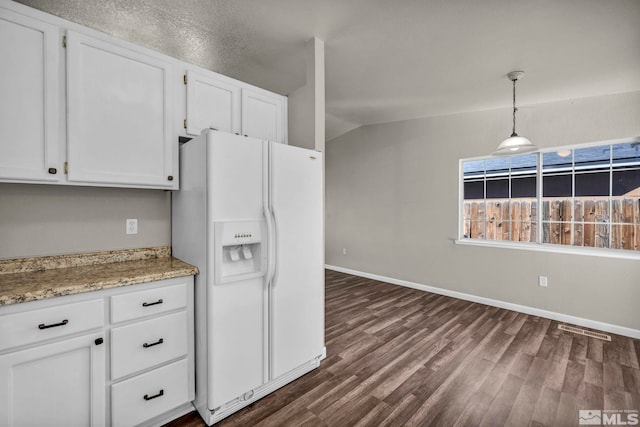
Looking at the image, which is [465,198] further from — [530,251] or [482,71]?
[482,71]

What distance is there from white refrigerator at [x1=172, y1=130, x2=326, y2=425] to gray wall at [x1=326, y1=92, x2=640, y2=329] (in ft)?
8.98

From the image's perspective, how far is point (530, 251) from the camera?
11.9 ft

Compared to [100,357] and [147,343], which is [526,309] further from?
[100,357]

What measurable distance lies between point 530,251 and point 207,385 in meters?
3.86

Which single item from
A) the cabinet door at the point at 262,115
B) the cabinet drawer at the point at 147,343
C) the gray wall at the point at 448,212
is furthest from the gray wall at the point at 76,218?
the gray wall at the point at 448,212

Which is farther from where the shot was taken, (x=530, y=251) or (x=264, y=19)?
(x=530, y=251)

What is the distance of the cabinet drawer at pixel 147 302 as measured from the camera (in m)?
1.58

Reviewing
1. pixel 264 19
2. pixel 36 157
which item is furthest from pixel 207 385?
pixel 264 19

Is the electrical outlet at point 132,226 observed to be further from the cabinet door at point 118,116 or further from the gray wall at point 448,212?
the gray wall at point 448,212

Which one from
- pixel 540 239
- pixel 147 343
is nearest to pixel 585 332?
pixel 540 239

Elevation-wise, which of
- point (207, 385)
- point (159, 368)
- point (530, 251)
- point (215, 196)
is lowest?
point (207, 385)

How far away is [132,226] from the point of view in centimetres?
216

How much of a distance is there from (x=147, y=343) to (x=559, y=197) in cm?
447

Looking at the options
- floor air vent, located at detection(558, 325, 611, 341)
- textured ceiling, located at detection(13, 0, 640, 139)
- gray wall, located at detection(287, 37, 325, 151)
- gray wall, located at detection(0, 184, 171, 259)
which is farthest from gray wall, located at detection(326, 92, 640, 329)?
gray wall, located at detection(0, 184, 171, 259)
